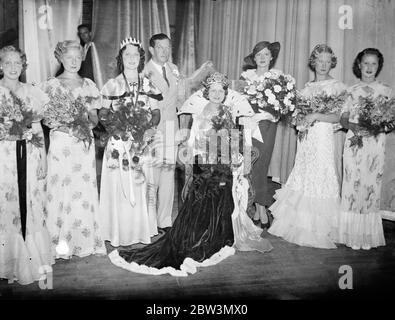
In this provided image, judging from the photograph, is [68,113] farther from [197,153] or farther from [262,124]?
[262,124]

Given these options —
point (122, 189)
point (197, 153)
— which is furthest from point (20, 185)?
point (197, 153)

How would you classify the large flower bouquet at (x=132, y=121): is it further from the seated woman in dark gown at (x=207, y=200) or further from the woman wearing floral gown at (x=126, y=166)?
the seated woman in dark gown at (x=207, y=200)

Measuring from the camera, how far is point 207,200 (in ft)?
12.1

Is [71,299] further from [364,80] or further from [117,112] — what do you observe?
[364,80]

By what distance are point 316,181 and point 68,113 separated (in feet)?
6.81

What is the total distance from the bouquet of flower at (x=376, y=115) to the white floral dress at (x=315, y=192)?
0.25 meters

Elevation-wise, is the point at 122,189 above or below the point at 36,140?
below

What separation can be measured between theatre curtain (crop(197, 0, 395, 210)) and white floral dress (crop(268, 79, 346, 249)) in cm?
15

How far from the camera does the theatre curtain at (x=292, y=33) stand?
3715 millimetres

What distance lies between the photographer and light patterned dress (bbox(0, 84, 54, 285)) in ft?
10.7

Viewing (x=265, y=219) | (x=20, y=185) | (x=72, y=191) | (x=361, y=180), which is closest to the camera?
(x=20, y=185)

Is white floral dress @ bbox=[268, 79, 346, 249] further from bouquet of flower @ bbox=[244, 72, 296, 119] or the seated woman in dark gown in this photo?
the seated woman in dark gown

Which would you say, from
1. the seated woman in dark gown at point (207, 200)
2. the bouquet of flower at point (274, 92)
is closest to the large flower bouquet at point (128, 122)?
the seated woman in dark gown at point (207, 200)
